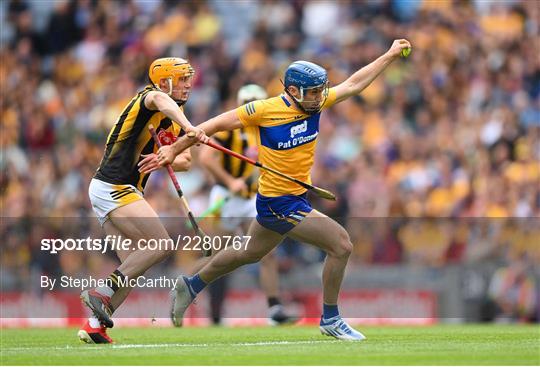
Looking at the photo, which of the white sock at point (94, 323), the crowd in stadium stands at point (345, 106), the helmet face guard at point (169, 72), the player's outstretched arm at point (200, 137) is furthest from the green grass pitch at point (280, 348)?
the crowd in stadium stands at point (345, 106)

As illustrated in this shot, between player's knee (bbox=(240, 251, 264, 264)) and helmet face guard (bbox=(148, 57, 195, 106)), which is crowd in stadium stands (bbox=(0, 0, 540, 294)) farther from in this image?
helmet face guard (bbox=(148, 57, 195, 106))

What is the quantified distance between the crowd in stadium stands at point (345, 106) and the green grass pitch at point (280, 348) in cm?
499

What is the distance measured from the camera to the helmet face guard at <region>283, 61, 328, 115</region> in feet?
43.3

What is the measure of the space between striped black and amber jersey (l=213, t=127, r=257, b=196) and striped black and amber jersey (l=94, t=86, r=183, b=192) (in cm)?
445

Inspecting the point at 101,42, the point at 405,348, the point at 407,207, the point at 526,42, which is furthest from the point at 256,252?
the point at 101,42

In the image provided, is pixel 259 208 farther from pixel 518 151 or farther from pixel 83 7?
pixel 83 7

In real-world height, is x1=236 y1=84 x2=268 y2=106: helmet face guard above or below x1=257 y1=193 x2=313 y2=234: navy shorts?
above

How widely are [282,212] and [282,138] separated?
0.71 m

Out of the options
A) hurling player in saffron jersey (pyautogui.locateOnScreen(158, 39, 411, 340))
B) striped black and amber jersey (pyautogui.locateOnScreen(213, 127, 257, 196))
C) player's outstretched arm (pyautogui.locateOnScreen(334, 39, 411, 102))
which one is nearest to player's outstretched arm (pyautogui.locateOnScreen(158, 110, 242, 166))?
hurling player in saffron jersey (pyautogui.locateOnScreen(158, 39, 411, 340))

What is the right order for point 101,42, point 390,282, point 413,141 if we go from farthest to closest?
point 101,42, point 413,141, point 390,282

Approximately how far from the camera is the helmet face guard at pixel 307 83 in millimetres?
13195

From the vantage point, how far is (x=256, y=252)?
45.4 ft

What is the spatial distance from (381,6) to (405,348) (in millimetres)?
14579

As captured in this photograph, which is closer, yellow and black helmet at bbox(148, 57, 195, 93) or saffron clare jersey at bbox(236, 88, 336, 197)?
saffron clare jersey at bbox(236, 88, 336, 197)
